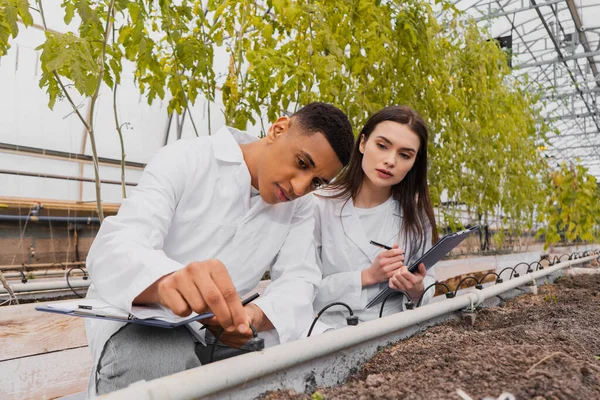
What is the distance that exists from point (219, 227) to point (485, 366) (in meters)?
0.71

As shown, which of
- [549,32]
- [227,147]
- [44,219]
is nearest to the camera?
[227,147]

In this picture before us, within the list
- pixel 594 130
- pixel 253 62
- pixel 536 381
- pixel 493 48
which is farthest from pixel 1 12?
pixel 594 130

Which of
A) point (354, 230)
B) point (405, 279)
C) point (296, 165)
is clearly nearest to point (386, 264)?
point (405, 279)

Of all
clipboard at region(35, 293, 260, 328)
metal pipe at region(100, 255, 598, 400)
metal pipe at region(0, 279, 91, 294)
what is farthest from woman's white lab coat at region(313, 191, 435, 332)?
metal pipe at region(0, 279, 91, 294)

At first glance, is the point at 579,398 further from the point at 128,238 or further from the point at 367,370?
the point at 128,238

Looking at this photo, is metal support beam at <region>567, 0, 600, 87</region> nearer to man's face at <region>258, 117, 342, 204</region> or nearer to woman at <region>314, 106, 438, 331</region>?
woman at <region>314, 106, 438, 331</region>

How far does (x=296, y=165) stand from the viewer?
1227mm

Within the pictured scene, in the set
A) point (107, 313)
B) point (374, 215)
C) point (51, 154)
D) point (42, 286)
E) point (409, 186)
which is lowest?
point (42, 286)

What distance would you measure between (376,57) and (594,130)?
887 inches

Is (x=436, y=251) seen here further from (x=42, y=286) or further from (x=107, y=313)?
(x=42, y=286)

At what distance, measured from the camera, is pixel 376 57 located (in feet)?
7.89

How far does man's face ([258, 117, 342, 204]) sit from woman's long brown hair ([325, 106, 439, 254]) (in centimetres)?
68

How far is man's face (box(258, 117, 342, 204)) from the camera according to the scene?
1.22 meters

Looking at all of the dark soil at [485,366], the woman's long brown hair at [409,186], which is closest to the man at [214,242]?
the dark soil at [485,366]
